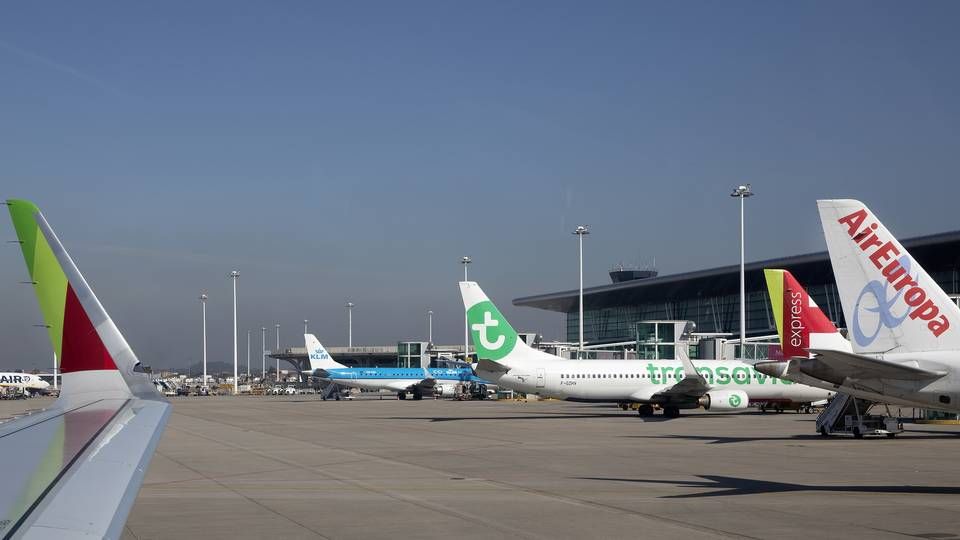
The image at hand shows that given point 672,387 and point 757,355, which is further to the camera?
point 757,355

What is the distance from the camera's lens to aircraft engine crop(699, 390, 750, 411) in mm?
45438

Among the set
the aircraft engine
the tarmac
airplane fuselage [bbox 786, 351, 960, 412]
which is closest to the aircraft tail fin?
the aircraft engine

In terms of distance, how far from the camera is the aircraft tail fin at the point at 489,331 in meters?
45.4

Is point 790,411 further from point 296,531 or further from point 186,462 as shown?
point 296,531

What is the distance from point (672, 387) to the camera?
4641cm

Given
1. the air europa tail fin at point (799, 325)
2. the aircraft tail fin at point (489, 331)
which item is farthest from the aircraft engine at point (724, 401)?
the air europa tail fin at point (799, 325)

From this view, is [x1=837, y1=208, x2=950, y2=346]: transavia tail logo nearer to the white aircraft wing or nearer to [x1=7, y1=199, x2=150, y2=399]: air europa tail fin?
the white aircraft wing

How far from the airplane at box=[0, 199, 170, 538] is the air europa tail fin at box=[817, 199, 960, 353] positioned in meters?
11.9

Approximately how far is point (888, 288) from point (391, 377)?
7540 cm

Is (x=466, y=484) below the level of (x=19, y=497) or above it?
below

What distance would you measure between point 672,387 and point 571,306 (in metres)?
97.6

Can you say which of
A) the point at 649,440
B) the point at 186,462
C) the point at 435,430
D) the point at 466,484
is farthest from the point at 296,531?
the point at 435,430

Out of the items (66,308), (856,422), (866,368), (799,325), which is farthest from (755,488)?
(856,422)

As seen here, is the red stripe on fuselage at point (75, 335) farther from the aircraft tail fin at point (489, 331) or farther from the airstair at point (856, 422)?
the aircraft tail fin at point (489, 331)
